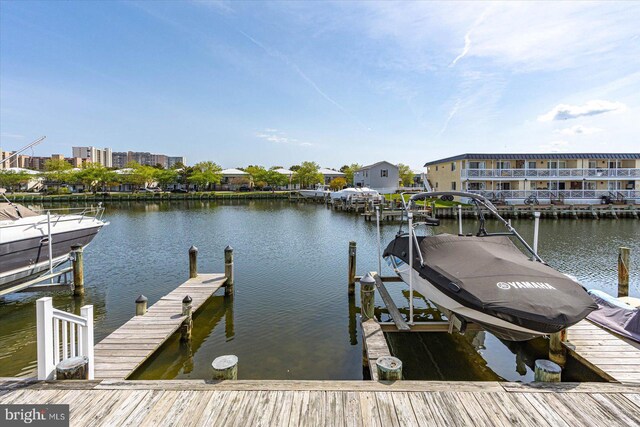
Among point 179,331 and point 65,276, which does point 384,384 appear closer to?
point 179,331

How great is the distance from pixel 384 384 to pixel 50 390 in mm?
4502

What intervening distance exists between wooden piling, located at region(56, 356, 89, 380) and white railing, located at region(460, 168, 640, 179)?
131 ft

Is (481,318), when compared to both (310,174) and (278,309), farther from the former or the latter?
(310,174)

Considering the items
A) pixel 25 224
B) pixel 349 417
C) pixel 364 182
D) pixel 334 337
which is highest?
pixel 364 182

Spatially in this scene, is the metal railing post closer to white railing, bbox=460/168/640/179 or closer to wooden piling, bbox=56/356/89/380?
wooden piling, bbox=56/356/89/380

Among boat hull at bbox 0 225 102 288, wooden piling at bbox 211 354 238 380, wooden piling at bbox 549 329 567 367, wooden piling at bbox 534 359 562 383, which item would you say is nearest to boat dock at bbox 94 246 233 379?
wooden piling at bbox 211 354 238 380

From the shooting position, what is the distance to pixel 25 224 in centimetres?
1125

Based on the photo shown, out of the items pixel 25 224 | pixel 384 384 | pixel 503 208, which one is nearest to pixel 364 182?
pixel 503 208

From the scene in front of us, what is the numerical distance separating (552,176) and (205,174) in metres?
64.1

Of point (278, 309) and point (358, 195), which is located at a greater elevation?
point (358, 195)

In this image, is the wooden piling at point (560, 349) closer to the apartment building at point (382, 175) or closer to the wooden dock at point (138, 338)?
the wooden dock at point (138, 338)

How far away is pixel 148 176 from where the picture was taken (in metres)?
77.3
